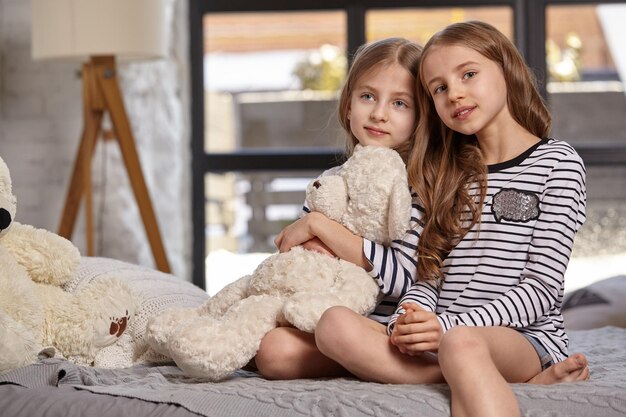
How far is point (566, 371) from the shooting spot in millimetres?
1548

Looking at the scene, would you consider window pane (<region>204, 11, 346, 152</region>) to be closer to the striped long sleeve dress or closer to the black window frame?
the black window frame

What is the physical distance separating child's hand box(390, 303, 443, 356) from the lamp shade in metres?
1.73

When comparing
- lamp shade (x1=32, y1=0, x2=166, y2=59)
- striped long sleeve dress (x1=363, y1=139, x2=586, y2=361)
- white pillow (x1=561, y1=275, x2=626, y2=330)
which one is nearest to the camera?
striped long sleeve dress (x1=363, y1=139, x2=586, y2=361)

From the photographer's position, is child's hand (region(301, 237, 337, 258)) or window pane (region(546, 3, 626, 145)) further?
window pane (region(546, 3, 626, 145))

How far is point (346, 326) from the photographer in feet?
4.97

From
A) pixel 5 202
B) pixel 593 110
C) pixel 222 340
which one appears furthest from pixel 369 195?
pixel 593 110

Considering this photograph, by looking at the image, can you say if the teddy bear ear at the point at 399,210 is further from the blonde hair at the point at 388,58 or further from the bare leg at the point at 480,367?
the bare leg at the point at 480,367

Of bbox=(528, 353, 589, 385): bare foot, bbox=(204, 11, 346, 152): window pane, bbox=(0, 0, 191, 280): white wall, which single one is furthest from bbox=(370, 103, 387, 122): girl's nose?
bbox=(204, 11, 346, 152): window pane

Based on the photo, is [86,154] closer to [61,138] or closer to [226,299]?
[61,138]

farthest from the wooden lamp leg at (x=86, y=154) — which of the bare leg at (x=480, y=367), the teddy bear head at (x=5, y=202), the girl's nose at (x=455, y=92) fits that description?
the bare leg at (x=480, y=367)

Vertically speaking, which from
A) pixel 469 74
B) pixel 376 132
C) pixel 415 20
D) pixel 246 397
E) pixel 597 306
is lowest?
pixel 597 306

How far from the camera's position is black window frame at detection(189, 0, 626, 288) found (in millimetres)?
3762

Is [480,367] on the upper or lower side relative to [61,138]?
lower

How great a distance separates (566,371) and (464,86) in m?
0.55
